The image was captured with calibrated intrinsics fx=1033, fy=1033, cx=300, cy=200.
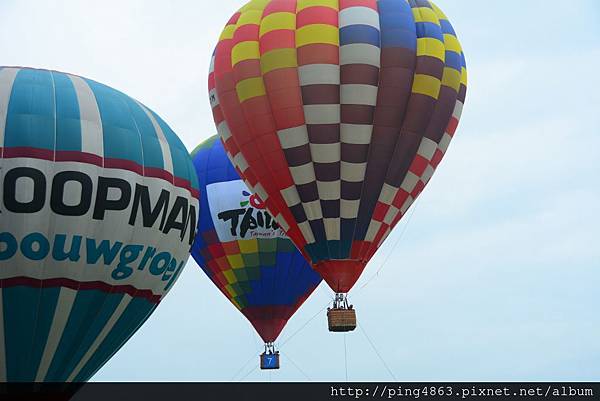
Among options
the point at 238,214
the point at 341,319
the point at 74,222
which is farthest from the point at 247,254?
the point at 74,222

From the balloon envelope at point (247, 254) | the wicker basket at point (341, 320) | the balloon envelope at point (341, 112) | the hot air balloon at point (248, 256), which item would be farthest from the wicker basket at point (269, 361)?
the wicker basket at point (341, 320)

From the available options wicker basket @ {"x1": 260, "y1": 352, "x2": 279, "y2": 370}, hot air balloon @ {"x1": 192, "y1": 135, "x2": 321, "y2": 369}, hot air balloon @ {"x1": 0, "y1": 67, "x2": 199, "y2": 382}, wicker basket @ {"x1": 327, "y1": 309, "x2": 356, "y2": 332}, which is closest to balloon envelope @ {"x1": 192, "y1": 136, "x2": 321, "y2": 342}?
hot air balloon @ {"x1": 192, "y1": 135, "x2": 321, "y2": 369}

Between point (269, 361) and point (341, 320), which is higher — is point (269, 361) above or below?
below

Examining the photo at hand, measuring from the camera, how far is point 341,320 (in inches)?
718

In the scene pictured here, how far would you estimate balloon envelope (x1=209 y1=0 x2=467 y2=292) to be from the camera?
18312 mm

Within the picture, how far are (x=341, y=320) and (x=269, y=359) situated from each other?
18.7 ft

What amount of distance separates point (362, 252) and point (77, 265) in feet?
17.1

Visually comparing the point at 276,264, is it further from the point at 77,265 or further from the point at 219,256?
the point at 77,265

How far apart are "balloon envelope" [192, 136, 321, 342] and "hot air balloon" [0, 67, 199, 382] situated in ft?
17.7

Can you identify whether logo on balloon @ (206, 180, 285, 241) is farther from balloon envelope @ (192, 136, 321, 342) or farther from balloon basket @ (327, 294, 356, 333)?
balloon basket @ (327, 294, 356, 333)

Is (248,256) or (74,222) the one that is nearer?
(74,222)

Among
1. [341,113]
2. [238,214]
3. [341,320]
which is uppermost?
[341,113]

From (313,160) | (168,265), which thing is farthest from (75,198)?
(313,160)

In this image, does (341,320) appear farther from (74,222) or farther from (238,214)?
(238,214)
